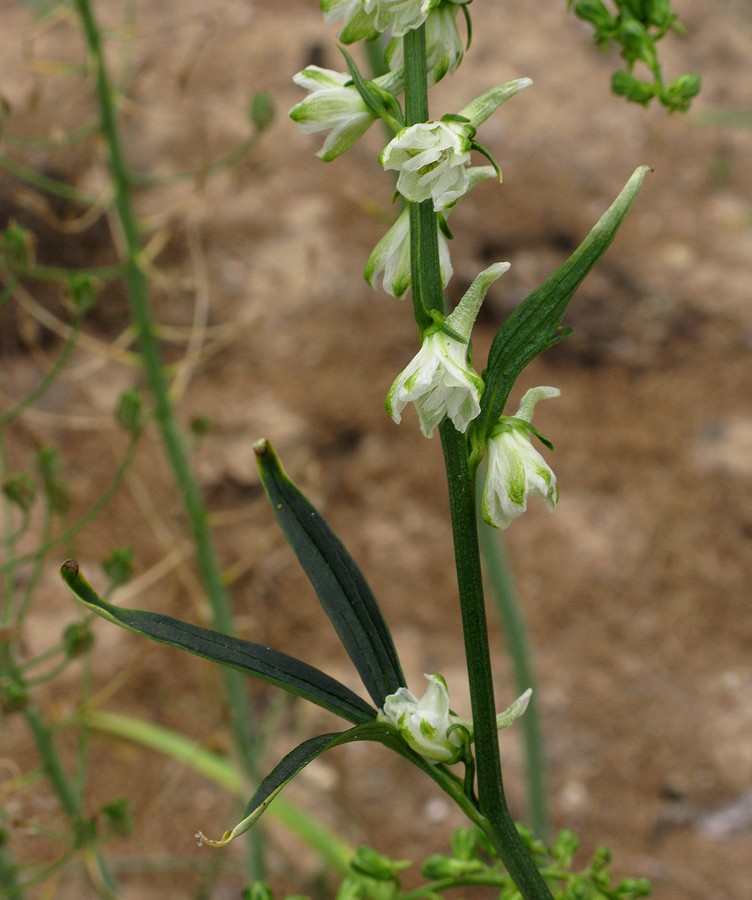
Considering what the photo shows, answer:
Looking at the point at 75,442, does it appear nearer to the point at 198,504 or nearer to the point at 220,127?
the point at 220,127

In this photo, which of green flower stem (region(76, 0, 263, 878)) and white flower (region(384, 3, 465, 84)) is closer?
white flower (region(384, 3, 465, 84))

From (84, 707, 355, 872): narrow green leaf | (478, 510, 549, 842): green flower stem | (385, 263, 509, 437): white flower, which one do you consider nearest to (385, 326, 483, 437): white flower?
(385, 263, 509, 437): white flower

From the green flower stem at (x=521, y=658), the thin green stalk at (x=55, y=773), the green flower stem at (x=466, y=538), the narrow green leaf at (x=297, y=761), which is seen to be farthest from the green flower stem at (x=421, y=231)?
the green flower stem at (x=521, y=658)

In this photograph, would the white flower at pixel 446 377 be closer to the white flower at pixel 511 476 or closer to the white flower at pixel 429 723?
the white flower at pixel 511 476

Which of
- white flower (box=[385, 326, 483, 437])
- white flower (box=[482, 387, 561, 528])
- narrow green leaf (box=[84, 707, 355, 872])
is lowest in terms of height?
narrow green leaf (box=[84, 707, 355, 872])

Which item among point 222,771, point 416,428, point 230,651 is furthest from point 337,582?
point 416,428

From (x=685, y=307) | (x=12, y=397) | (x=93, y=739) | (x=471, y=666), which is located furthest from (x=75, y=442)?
(x=471, y=666)

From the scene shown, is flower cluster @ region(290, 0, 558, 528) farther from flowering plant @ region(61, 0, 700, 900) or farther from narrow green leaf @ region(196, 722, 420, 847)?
narrow green leaf @ region(196, 722, 420, 847)
